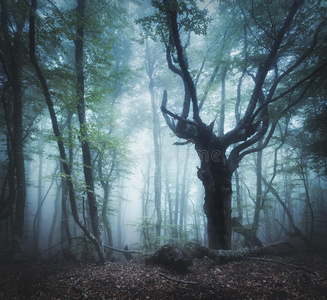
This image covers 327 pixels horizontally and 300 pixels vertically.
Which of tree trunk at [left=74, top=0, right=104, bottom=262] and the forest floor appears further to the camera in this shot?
tree trunk at [left=74, top=0, right=104, bottom=262]

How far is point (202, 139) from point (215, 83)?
4.01 metres

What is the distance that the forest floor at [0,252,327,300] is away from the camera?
10.3 ft

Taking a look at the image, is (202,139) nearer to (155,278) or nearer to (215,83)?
(215,83)

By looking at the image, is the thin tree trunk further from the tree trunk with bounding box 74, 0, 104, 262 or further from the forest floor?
the forest floor

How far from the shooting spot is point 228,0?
26.6 ft

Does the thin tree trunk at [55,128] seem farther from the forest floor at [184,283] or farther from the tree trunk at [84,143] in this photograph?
the forest floor at [184,283]

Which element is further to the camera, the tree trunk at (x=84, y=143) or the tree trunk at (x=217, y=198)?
the tree trunk at (x=84, y=143)

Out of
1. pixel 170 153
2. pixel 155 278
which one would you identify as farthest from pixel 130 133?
pixel 155 278

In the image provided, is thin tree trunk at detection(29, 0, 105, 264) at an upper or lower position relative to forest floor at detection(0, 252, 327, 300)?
upper

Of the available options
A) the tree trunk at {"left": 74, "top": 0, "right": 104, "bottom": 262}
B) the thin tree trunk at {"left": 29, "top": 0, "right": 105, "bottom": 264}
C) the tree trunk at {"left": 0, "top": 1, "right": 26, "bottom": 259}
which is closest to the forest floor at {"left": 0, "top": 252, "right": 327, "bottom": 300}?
the thin tree trunk at {"left": 29, "top": 0, "right": 105, "bottom": 264}

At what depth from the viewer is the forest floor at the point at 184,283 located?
3139 millimetres

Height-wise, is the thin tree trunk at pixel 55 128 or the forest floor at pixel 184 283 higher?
the thin tree trunk at pixel 55 128

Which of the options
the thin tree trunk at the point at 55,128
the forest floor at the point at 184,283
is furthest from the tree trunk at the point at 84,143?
the forest floor at the point at 184,283

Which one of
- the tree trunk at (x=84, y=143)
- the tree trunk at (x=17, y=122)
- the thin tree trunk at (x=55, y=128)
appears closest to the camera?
the thin tree trunk at (x=55, y=128)
